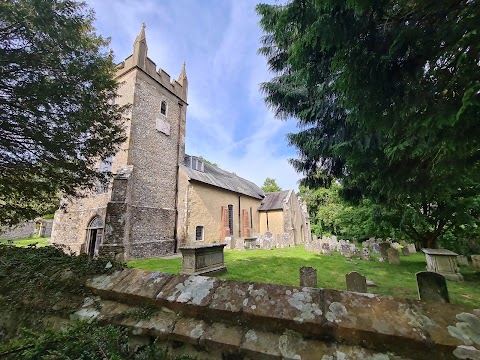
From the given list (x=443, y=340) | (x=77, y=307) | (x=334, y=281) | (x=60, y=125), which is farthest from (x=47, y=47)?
(x=334, y=281)

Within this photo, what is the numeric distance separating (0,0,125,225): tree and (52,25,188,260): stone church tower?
22.7ft

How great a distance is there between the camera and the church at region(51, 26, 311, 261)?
13.0m

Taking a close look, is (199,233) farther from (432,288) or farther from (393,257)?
(432,288)

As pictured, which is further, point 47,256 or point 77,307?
point 47,256

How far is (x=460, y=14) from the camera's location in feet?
7.23

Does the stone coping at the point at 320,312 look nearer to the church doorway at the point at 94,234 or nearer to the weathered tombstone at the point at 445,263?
the weathered tombstone at the point at 445,263

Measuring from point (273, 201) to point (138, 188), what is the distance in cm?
1925

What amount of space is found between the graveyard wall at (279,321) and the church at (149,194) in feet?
35.2

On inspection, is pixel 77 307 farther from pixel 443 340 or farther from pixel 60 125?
pixel 60 125

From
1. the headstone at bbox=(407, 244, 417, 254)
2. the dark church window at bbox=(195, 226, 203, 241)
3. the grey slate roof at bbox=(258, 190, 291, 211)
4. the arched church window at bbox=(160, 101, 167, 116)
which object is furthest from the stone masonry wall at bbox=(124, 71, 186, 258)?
the headstone at bbox=(407, 244, 417, 254)

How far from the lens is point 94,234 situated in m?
14.0

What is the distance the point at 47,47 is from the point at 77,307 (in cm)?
520

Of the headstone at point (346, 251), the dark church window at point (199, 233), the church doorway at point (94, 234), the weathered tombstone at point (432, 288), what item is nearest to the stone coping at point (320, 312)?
the weathered tombstone at point (432, 288)

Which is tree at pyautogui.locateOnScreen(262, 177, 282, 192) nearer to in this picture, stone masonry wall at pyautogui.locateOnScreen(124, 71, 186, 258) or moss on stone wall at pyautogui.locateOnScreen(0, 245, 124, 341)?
stone masonry wall at pyautogui.locateOnScreen(124, 71, 186, 258)
